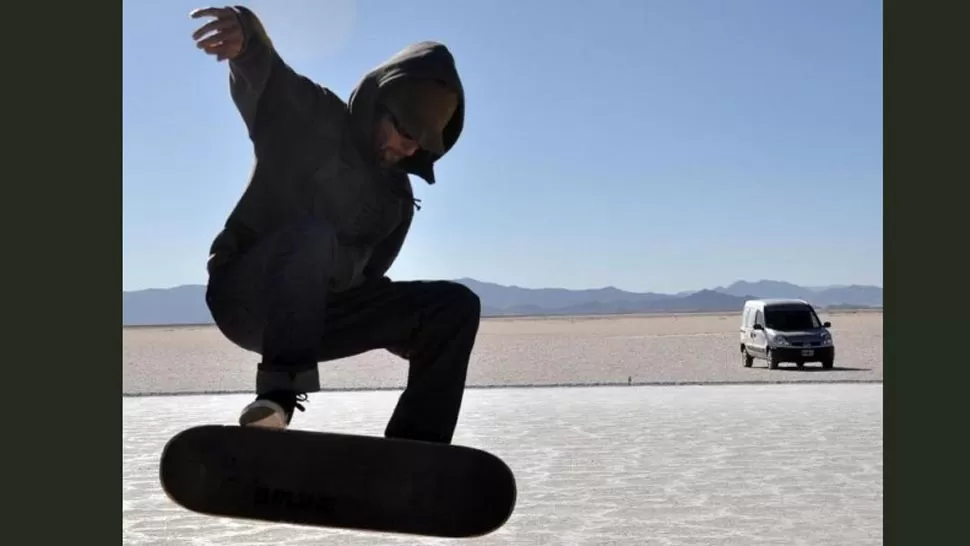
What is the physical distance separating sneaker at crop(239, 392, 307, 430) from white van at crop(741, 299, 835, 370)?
74.5 feet

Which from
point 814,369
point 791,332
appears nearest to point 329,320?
point 791,332

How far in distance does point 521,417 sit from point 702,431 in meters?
3.51

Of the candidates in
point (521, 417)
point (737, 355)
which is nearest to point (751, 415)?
point (521, 417)

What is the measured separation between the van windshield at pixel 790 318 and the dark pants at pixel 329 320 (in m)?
22.4

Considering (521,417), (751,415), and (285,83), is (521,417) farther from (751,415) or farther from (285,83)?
(285,83)

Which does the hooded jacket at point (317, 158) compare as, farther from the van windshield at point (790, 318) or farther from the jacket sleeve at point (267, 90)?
the van windshield at point (790, 318)

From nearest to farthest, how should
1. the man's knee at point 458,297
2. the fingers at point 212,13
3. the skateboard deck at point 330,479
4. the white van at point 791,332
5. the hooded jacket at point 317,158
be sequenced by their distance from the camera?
1. the fingers at point 212,13
2. the skateboard deck at point 330,479
3. the hooded jacket at point 317,158
4. the man's knee at point 458,297
5. the white van at point 791,332

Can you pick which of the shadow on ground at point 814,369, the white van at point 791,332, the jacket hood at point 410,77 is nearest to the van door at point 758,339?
the white van at point 791,332

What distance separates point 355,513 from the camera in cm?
295

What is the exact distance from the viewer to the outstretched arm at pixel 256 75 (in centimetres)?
283

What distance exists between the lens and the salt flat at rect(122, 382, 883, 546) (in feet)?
27.0

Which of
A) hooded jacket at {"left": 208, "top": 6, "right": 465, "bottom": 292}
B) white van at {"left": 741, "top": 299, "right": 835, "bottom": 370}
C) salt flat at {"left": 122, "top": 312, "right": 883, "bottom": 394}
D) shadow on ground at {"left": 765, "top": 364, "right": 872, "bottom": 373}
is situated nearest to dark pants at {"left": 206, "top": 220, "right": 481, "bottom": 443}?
hooded jacket at {"left": 208, "top": 6, "right": 465, "bottom": 292}

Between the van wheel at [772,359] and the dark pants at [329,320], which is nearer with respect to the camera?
the dark pants at [329,320]

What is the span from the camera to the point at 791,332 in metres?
24.7
